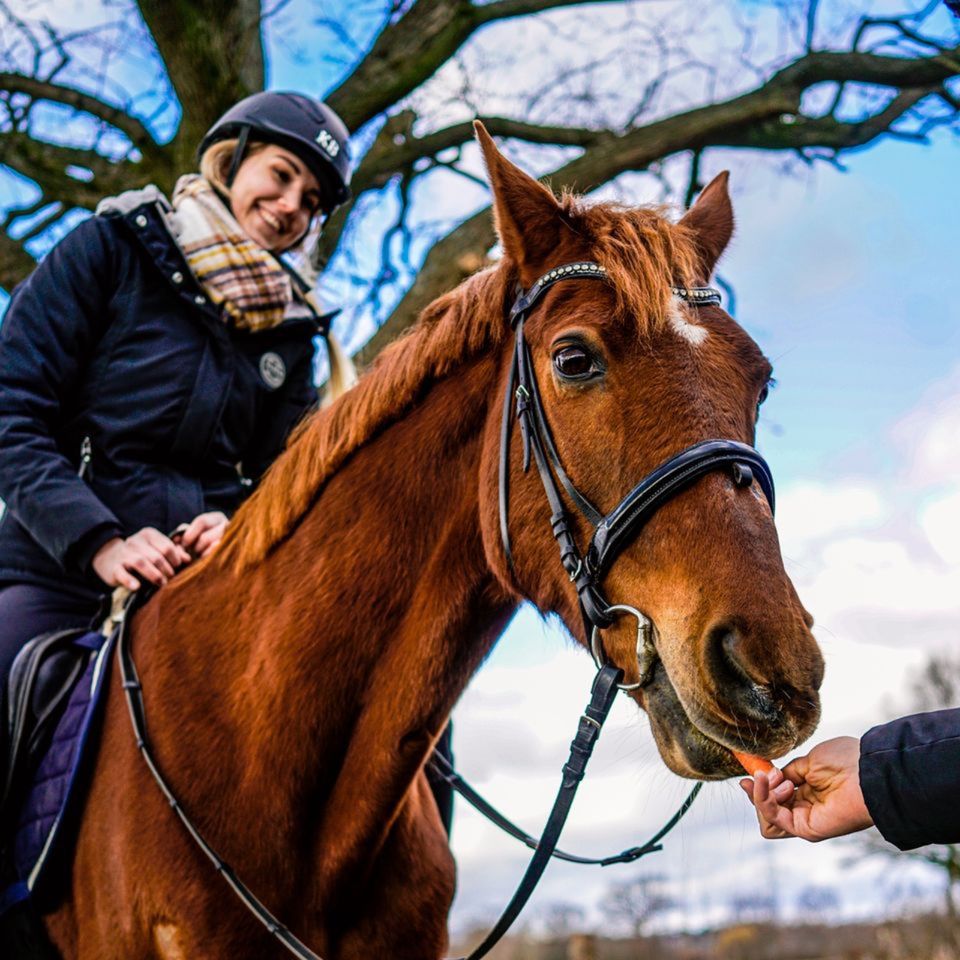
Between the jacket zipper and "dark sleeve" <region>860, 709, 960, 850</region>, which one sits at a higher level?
the jacket zipper

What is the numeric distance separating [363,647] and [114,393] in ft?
4.87

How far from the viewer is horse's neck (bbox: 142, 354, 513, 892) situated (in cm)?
223

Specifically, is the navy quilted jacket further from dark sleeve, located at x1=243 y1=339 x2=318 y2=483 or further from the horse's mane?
the horse's mane

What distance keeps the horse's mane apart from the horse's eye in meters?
0.15

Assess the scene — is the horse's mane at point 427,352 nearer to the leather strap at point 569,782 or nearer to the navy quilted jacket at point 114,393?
the navy quilted jacket at point 114,393

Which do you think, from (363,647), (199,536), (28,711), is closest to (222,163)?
(199,536)

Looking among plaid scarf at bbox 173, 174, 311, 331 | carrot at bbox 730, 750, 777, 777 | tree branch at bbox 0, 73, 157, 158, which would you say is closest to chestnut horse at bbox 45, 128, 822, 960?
carrot at bbox 730, 750, 777, 777

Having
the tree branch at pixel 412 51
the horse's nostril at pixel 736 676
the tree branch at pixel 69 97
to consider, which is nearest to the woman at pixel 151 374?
the horse's nostril at pixel 736 676

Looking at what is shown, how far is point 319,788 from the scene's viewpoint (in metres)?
2.29

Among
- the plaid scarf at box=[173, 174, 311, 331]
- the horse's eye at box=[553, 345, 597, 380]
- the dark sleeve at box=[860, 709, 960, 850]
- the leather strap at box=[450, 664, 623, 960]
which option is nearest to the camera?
the dark sleeve at box=[860, 709, 960, 850]

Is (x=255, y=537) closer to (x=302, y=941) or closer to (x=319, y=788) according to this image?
(x=319, y=788)

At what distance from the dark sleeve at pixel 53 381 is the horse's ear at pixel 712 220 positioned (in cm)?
192

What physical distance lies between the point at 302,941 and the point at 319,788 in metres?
0.36

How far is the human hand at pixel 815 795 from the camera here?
167 cm
